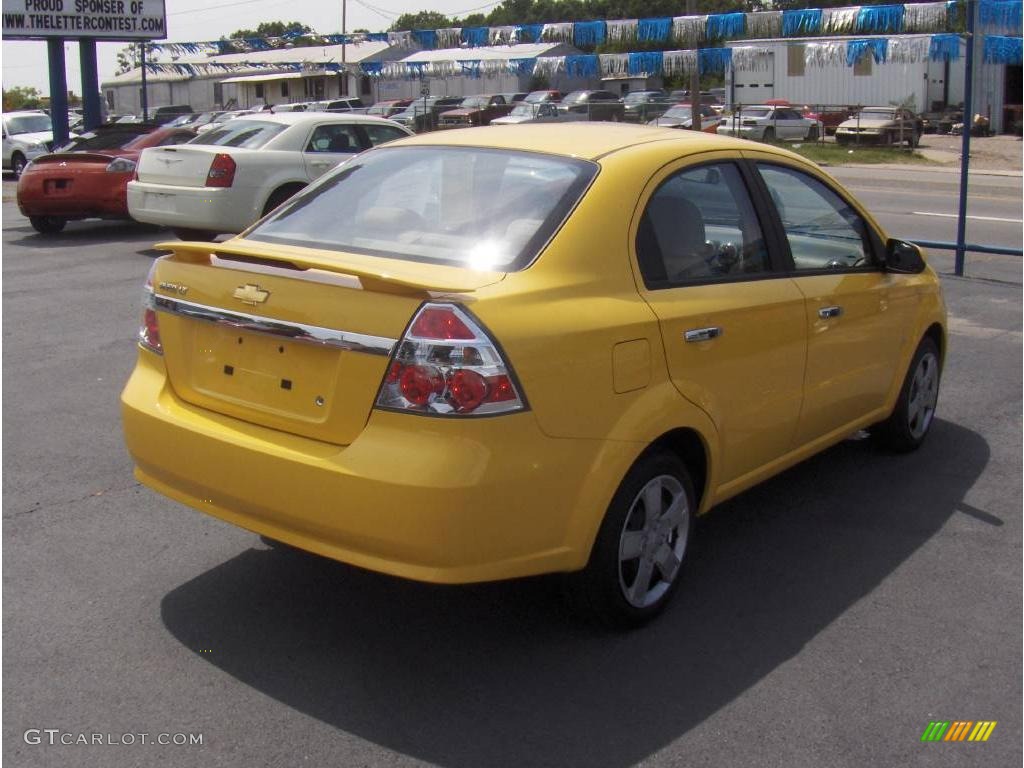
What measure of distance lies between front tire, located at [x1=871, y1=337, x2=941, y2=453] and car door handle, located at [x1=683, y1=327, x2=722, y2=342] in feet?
6.42

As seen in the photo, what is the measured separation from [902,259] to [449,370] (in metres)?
2.92

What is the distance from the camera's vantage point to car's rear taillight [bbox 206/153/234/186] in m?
12.6

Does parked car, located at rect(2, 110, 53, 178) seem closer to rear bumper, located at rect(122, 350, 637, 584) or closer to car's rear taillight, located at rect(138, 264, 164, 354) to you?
car's rear taillight, located at rect(138, 264, 164, 354)

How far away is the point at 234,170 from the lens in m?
12.7

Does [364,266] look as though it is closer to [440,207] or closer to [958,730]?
[440,207]

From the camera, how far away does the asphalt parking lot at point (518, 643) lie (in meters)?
3.46

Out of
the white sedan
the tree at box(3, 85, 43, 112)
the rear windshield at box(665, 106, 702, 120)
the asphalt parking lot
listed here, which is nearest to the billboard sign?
the white sedan

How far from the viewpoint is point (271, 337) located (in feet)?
12.5

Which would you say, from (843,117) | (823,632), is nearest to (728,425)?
(823,632)

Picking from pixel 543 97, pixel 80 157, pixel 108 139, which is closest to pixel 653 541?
pixel 80 157

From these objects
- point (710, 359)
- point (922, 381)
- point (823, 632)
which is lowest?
point (823, 632)

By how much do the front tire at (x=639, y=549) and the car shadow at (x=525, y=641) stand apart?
4.5 inches

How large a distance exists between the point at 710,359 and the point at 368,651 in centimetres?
156

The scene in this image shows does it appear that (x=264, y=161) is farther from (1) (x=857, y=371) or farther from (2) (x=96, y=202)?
(1) (x=857, y=371)
